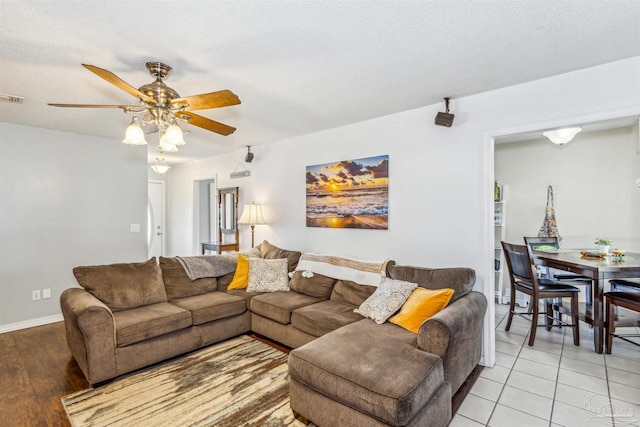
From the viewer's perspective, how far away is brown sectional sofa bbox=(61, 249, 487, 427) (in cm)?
172

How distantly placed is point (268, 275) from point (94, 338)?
1716 mm

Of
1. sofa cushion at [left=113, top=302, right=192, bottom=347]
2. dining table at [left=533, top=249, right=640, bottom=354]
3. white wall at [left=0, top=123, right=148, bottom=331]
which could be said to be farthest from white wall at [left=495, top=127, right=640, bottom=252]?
white wall at [left=0, top=123, right=148, bottom=331]

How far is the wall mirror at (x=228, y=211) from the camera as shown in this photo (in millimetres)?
5243

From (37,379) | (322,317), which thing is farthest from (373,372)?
(37,379)

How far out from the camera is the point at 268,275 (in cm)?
364

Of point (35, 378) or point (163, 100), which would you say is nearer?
point (163, 100)

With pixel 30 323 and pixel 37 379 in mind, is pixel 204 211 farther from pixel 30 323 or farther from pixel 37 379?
pixel 37 379

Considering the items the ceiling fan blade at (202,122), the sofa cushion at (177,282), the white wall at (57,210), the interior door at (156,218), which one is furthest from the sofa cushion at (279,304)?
the interior door at (156,218)

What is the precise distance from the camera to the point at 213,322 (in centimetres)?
310

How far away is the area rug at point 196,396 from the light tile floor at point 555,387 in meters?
1.26

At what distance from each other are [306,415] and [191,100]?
221cm

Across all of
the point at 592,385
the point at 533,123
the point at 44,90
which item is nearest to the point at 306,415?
the point at 592,385

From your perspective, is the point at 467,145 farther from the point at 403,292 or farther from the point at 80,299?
the point at 80,299

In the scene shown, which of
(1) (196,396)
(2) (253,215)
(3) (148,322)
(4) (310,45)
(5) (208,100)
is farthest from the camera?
(2) (253,215)
